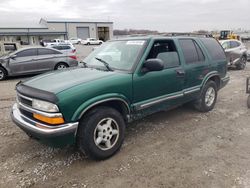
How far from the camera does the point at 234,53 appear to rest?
11508mm

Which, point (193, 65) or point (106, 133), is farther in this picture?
point (193, 65)

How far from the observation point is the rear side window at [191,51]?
4.51 m

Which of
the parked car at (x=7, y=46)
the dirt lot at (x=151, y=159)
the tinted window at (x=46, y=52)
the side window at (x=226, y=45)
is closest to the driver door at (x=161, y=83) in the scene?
the dirt lot at (x=151, y=159)

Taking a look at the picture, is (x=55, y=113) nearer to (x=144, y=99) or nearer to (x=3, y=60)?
(x=144, y=99)

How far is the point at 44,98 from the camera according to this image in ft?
9.16

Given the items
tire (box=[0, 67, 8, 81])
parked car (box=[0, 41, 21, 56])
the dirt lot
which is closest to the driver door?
the dirt lot

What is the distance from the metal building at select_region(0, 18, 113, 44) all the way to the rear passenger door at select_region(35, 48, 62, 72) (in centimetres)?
4574

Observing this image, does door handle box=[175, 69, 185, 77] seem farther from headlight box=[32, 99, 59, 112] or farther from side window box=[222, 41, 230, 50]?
side window box=[222, 41, 230, 50]

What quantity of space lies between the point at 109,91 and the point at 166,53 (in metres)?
1.59

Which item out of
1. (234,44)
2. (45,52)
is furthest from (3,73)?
(234,44)

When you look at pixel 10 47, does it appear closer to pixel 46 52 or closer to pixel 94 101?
pixel 46 52

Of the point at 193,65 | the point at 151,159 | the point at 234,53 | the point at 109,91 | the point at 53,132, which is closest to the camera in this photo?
the point at 53,132

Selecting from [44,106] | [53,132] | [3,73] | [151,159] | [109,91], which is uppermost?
[109,91]

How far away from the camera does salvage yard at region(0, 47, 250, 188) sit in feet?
9.35
